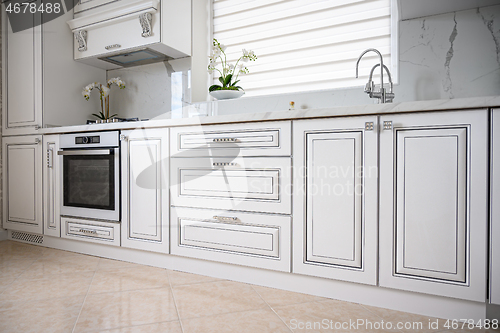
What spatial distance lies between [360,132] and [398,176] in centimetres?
26

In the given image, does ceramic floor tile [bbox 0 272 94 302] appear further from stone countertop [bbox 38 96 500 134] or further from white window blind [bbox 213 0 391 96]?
white window blind [bbox 213 0 391 96]

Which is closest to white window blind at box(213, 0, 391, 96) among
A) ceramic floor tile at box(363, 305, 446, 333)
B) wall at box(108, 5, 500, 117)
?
wall at box(108, 5, 500, 117)

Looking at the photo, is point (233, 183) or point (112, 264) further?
point (112, 264)

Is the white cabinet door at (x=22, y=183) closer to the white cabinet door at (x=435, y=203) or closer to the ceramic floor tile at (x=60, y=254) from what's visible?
the ceramic floor tile at (x=60, y=254)

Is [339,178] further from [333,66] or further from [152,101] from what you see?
[152,101]

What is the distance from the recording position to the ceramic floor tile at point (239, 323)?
1270mm

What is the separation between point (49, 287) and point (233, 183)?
113cm

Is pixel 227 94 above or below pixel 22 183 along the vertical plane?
above

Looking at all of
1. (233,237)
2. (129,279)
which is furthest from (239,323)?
(129,279)

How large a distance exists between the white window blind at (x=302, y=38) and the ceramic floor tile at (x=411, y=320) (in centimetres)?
144

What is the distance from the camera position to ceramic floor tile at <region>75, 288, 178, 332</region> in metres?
1.32

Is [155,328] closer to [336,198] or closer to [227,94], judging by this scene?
[336,198]

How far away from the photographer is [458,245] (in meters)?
1.31

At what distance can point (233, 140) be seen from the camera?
1761mm
